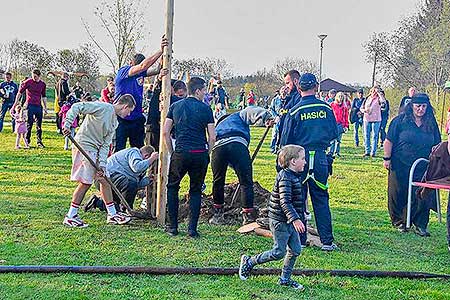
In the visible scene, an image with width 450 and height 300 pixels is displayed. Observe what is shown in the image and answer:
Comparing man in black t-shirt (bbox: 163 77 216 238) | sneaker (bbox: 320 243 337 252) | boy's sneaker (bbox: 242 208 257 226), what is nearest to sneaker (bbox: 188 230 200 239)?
man in black t-shirt (bbox: 163 77 216 238)

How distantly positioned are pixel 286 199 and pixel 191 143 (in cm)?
221

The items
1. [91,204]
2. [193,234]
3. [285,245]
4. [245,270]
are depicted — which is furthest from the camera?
[91,204]

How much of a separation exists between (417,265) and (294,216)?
201cm

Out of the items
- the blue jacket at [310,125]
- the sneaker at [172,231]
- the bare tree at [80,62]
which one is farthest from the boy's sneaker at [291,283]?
the bare tree at [80,62]

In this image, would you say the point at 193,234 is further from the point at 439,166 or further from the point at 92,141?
the point at 439,166

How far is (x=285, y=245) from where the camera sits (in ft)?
18.2

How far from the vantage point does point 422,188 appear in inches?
331

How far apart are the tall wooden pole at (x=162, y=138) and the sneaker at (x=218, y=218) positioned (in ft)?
2.18

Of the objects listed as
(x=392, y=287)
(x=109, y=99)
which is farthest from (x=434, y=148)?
(x=109, y=99)

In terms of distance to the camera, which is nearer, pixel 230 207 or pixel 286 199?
pixel 286 199

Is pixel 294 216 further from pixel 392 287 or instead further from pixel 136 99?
pixel 136 99

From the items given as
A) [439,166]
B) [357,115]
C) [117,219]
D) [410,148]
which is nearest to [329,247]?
[439,166]

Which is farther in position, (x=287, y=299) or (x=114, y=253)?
(x=114, y=253)

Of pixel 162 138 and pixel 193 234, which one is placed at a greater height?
pixel 162 138
